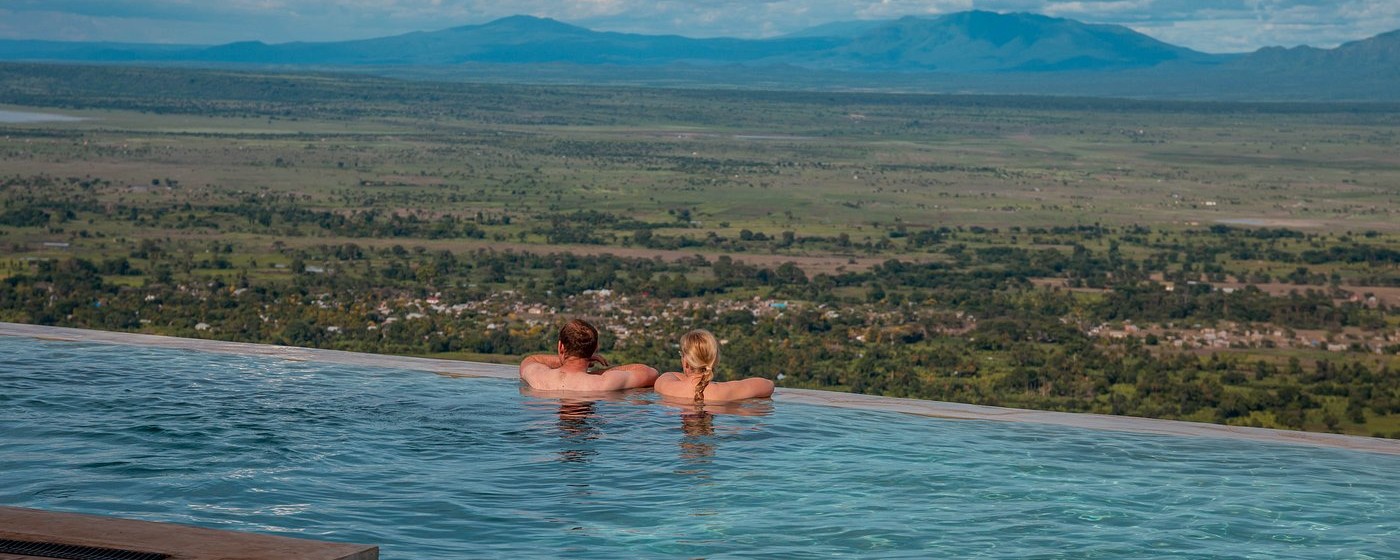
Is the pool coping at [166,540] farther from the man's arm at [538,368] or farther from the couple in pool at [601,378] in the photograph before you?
the man's arm at [538,368]

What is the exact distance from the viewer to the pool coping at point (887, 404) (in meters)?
9.64

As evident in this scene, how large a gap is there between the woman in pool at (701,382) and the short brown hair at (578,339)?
53 centimetres

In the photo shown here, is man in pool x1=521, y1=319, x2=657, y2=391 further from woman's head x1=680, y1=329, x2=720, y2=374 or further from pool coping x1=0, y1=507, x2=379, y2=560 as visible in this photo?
pool coping x1=0, y1=507, x2=379, y2=560

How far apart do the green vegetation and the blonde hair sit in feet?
50.3

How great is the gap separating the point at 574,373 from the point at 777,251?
41.4 meters

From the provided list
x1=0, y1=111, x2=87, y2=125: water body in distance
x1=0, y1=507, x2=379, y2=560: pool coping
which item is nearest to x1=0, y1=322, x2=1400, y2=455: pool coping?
x1=0, y1=507, x2=379, y2=560: pool coping

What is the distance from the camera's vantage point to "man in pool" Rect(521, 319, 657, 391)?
10.9 metres

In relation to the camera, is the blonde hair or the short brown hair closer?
the blonde hair

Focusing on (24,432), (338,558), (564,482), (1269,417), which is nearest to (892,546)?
(564,482)

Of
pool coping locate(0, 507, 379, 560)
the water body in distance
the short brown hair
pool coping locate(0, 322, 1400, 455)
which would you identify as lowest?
the water body in distance

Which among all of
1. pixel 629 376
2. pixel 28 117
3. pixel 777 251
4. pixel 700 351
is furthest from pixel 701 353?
pixel 28 117

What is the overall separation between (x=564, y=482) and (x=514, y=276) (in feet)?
116

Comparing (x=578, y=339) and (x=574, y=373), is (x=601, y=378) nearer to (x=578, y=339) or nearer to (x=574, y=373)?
(x=574, y=373)

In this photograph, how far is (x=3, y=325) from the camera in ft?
42.6
